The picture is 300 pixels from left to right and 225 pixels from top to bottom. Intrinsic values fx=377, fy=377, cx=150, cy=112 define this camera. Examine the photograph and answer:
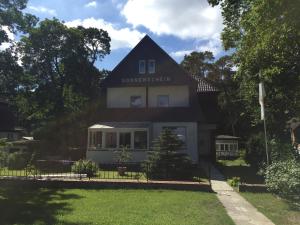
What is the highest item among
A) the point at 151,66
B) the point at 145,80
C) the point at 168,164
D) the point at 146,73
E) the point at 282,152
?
the point at 151,66

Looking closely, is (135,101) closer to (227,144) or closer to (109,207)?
(109,207)

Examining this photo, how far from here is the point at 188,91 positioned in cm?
2958

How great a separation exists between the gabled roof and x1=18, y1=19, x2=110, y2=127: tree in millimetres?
17453

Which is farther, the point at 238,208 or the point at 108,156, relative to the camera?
the point at 108,156

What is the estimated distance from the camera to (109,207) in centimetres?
1187

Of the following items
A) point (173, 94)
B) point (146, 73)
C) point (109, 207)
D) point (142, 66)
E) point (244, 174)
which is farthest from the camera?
point (142, 66)

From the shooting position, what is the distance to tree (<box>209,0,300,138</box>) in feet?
42.5

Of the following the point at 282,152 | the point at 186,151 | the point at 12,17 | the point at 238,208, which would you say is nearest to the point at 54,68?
the point at 12,17

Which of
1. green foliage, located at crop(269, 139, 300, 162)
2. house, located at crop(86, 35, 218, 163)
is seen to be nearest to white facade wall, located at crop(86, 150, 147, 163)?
house, located at crop(86, 35, 218, 163)

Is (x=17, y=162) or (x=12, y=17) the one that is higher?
(x=12, y=17)

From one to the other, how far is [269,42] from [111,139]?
16.2 m

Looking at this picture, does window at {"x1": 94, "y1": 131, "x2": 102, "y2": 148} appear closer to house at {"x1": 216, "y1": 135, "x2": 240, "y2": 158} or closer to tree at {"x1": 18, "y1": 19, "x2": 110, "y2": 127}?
tree at {"x1": 18, "y1": 19, "x2": 110, "y2": 127}

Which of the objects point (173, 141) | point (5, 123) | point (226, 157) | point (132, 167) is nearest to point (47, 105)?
point (5, 123)

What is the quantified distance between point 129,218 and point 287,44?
31.5 feet
